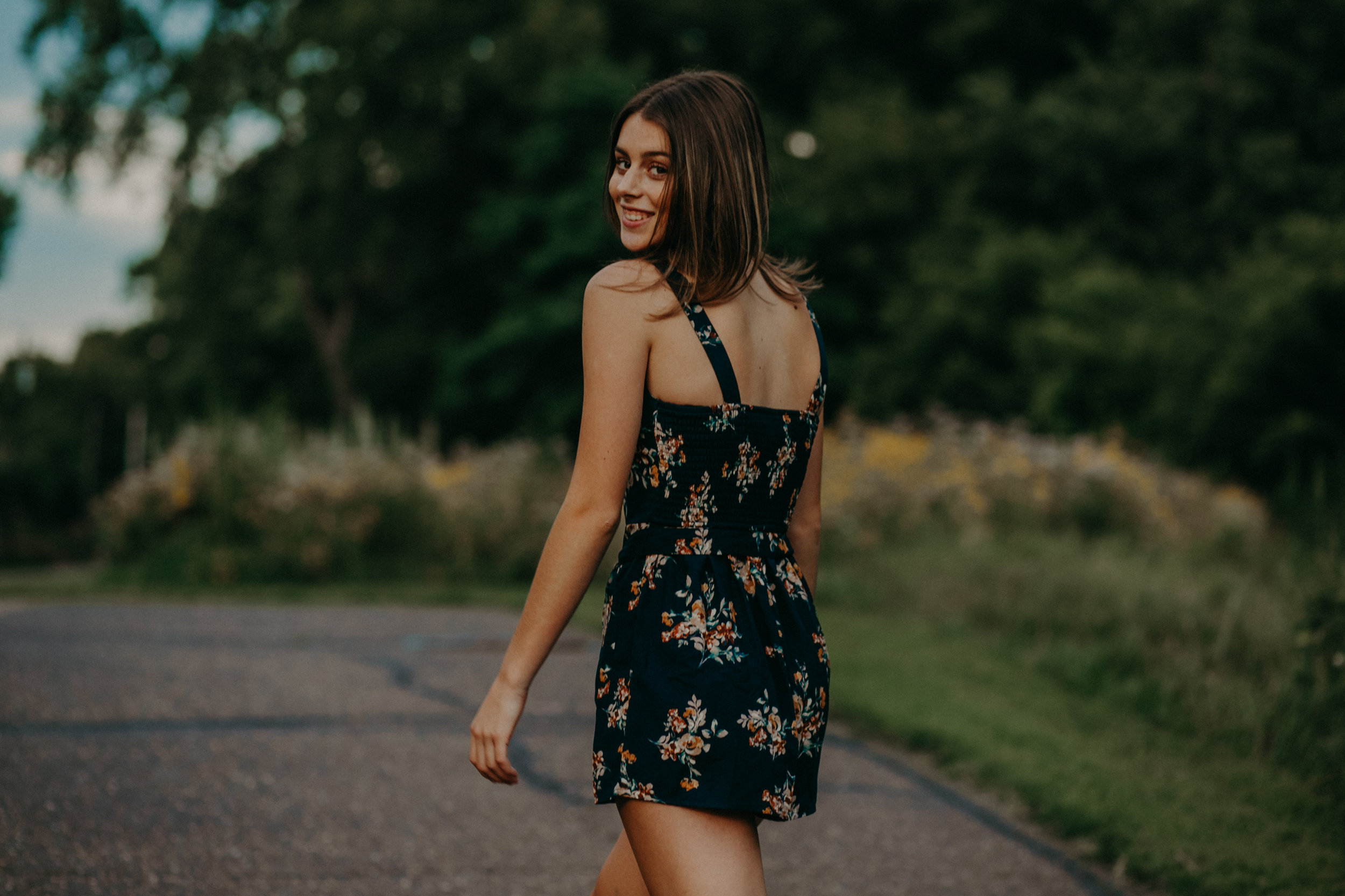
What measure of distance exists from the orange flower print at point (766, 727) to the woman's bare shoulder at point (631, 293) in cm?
63

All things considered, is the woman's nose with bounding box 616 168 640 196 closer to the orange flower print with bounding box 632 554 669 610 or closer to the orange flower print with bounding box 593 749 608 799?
the orange flower print with bounding box 632 554 669 610

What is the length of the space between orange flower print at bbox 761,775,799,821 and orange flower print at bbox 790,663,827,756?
0.07 m

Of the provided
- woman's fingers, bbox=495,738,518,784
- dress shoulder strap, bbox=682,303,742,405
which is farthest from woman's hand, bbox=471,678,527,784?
dress shoulder strap, bbox=682,303,742,405

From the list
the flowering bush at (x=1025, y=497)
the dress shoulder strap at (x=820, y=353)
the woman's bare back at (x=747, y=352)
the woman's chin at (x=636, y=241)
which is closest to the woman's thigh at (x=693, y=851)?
the woman's bare back at (x=747, y=352)

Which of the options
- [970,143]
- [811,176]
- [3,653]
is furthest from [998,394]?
[3,653]

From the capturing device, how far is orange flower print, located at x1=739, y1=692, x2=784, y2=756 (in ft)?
6.17

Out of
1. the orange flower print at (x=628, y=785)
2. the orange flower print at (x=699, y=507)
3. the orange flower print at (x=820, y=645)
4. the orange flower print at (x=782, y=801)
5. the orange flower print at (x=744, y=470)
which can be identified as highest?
the orange flower print at (x=744, y=470)

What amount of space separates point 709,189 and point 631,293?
8.7 inches

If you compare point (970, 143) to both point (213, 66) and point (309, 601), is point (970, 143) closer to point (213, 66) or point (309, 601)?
point (213, 66)

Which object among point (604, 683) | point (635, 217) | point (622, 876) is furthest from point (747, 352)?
point (622, 876)

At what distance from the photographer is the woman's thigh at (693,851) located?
71.0 inches

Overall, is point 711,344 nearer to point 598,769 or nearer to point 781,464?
point 781,464

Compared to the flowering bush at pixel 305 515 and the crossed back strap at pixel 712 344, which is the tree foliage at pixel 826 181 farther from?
the crossed back strap at pixel 712 344

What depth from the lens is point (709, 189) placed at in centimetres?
196
